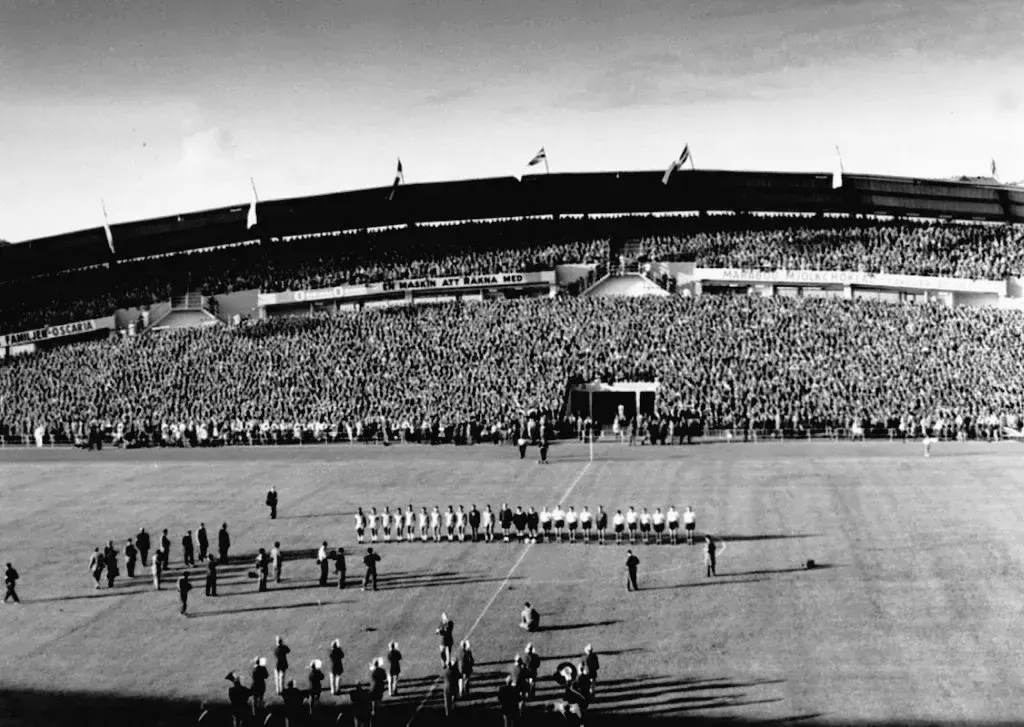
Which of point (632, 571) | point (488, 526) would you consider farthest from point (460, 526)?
point (632, 571)

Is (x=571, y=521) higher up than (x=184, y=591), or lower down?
higher up

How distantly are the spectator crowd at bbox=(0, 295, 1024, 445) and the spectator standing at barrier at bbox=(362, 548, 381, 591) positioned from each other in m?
23.9

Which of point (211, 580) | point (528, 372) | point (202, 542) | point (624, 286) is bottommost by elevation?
point (211, 580)

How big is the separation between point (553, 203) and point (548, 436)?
35.2m

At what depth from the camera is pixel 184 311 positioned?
268ft

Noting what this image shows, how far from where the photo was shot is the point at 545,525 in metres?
37.7

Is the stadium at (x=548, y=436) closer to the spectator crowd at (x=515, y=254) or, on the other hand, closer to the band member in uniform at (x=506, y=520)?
the spectator crowd at (x=515, y=254)

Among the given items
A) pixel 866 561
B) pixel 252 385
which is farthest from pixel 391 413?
pixel 866 561

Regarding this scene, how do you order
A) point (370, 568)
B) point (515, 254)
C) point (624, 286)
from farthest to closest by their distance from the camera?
point (515, 254), point (624, 286), point (370, 568)

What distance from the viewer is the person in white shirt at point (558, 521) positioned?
120 feet

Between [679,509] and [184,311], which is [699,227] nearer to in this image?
[184,311]

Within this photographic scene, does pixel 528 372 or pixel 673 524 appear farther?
pixel 528 372

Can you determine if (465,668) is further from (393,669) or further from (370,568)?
(370,568)

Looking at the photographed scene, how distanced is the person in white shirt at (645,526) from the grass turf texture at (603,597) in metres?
0.81
